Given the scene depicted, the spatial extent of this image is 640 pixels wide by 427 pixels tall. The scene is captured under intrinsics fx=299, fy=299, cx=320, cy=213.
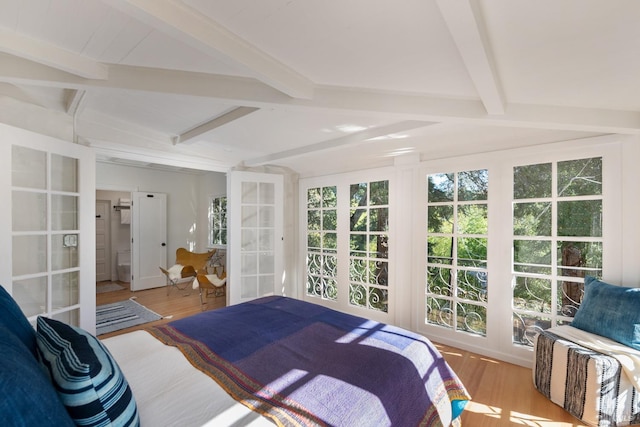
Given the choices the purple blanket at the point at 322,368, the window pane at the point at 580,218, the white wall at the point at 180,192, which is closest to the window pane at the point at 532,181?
the window pane at the point at 580,218

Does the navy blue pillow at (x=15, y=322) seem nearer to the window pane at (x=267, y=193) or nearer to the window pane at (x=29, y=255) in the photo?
the window pane at (x=29, y=255)

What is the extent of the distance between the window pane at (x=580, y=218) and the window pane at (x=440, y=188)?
95cm

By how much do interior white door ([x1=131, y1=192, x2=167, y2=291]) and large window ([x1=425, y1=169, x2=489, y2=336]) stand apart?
203 inches

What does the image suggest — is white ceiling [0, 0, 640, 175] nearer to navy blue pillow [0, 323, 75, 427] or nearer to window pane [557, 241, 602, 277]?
window pane [557, 241, 602, 277]

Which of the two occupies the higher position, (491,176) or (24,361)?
(491,176)

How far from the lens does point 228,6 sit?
1161mm

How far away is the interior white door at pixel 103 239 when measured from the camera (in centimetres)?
646

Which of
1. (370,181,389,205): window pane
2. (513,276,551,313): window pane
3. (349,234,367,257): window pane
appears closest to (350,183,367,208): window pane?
(370,181,389,205): window pane

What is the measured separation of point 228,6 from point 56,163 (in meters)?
2.32

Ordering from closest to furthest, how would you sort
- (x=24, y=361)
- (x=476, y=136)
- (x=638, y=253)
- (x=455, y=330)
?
(x=24, y=361) → (x=638, y=253) → (x=476, y=136) → (x=455, y=330)

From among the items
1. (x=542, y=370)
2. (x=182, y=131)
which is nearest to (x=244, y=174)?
(x=182, y=131)

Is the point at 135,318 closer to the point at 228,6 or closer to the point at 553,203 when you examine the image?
the point at 228,6

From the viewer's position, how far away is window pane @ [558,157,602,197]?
2471 millimetres

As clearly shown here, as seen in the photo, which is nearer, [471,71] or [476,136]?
[471,71]
